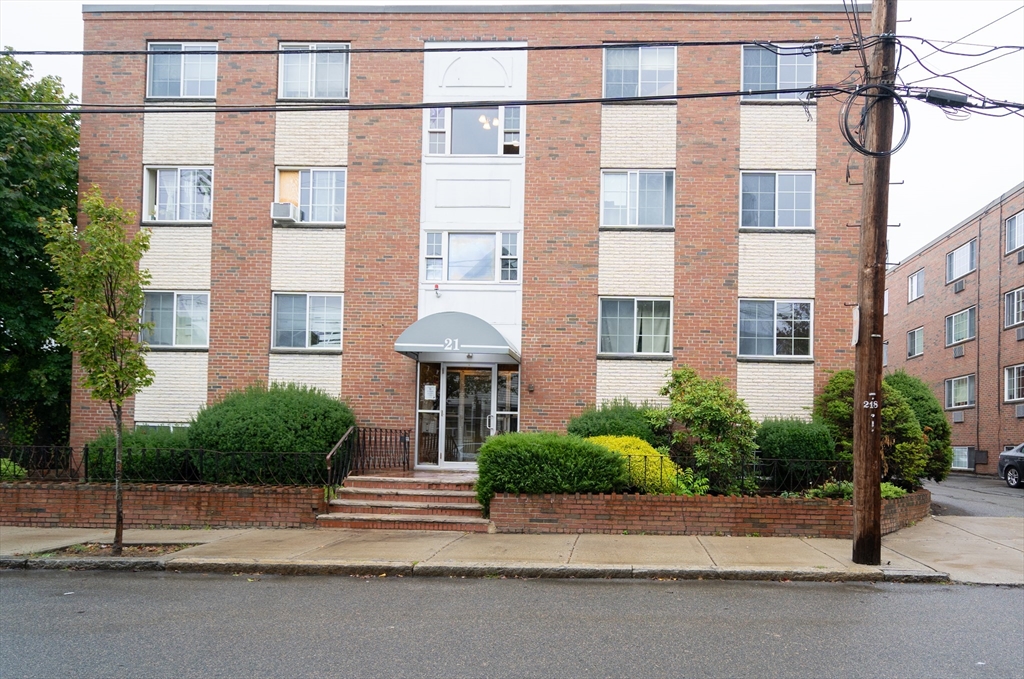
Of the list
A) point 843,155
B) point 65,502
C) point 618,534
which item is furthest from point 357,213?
point 843,155

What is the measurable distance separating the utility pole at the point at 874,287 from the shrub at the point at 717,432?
122 inches

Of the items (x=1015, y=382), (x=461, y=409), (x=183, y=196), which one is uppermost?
(x=183, y=196)

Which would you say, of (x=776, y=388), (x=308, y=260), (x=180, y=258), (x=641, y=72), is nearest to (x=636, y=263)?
(x=776, y=388)

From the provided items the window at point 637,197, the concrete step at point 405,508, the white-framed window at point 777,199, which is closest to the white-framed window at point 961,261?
the white-framed window at point 777,199

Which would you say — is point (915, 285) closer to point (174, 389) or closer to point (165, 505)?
point (174, 389)

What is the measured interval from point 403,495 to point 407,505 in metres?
0.48

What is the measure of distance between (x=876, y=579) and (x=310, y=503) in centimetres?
821

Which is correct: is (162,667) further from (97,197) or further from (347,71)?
(347,71)

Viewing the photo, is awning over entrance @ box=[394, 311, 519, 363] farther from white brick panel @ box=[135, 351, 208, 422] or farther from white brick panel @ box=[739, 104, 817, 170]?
white brick panel @ box=[739, 104, 817, 170]

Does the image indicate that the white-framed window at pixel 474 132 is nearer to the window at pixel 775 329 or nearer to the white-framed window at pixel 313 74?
the white-framed window at pixel 313 74

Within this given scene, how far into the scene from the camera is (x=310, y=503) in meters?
13.4

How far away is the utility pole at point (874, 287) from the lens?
10484 mm

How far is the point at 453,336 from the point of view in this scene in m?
15.9

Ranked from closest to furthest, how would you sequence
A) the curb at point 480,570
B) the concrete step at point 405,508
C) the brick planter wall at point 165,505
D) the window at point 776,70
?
1. the curb at point 480,570
2. the brick planter wall at point 165,505
3. the concrete step at point 405,508
4. the window at point 776,70
